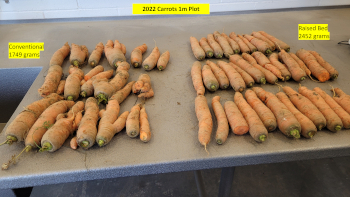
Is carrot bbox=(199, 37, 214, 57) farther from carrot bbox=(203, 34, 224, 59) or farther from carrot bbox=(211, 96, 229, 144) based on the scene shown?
carrot bbox=(211, 96, 229, 144)

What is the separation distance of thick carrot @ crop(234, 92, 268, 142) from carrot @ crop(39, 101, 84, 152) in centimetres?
86

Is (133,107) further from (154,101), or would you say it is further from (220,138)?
(220,138)

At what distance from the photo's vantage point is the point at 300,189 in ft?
6.11

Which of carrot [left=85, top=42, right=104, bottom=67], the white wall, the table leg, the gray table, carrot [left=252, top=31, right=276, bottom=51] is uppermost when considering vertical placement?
the white wall

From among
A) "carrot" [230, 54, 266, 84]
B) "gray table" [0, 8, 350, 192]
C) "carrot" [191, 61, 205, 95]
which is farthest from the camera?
"carrot" [230, 54, 266, 84]

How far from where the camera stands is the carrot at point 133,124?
106 cm

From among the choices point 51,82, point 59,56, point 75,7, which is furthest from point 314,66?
point 75,7

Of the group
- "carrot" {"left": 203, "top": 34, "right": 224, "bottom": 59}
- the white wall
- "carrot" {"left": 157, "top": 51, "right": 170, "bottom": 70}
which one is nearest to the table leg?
"carrot" {"left": 157, "top": 51, "right": 170, "bottom": 70}

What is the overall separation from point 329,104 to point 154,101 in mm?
984

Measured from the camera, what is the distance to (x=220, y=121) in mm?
1129

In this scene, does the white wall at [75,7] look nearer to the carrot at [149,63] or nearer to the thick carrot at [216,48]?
the thick carrot at [216,48]

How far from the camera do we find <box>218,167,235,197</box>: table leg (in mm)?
1206

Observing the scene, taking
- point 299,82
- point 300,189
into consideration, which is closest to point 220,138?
point 299,82

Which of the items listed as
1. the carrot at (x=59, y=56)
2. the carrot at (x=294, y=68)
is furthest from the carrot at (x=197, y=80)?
the carrot at (x=59, y=56)
